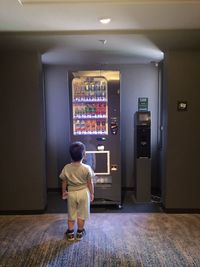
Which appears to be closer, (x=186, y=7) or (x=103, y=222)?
(x=186, y=7)

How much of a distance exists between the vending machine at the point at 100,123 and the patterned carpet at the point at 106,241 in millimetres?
503

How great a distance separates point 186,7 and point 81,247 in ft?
8.47

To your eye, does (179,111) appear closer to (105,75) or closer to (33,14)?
(105,75)

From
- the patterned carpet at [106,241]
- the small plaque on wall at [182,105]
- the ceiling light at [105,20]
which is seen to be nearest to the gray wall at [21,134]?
the patterned carpet at [106,241]

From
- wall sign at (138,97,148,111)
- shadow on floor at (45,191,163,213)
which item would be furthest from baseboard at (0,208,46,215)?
wall sign at (138,97,148,111)

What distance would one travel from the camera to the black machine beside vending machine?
4.64 meters

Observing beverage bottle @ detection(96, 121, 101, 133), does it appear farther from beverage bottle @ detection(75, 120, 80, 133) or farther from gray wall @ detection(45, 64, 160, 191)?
gray wall @ detection(45, 64, 160, 191)

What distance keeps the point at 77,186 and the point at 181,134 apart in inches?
64.9

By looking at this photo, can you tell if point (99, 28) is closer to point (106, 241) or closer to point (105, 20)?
point (105, 20)

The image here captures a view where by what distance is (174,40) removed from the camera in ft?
11.8

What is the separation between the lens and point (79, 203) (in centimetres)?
346

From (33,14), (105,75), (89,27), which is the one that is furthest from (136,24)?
(105,75)

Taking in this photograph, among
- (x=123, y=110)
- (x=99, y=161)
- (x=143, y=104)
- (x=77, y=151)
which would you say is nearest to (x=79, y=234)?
(x=77, y=151)

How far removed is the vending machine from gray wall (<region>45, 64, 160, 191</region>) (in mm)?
874
